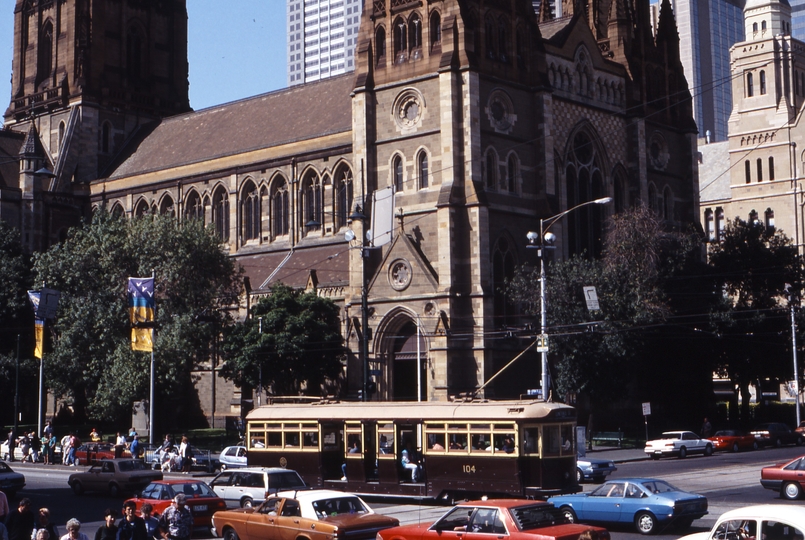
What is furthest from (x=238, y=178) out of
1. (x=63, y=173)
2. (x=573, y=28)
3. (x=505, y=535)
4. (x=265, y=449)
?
(x=505, y=535)

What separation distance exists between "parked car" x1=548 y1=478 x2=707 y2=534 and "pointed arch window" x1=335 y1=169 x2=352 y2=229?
1582 inches

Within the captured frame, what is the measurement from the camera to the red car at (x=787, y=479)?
103 feet

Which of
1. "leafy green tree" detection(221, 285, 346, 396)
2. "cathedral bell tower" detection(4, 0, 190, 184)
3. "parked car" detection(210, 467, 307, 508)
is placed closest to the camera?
"parked car" detection(210, 467, 307, 508)

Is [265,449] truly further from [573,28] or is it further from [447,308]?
[573,28]

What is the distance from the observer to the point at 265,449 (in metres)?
36.5

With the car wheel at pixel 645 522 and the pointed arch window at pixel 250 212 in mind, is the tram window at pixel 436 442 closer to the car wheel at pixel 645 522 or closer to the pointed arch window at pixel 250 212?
the car wheel at pixel 645 522

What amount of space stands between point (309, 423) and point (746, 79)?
84.8 meters

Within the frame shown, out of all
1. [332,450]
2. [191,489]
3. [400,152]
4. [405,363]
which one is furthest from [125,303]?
[191,489]

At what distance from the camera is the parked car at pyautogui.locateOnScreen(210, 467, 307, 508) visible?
28984 millimetres

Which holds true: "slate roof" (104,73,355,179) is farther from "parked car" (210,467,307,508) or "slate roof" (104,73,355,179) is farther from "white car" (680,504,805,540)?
"white car" (680,504,805,540)

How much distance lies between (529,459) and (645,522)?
196 inches

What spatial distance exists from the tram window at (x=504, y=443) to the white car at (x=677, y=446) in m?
22.0

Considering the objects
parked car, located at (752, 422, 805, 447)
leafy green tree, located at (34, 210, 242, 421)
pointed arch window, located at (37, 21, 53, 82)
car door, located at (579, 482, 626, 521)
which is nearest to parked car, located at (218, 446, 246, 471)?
leafy green tree, located at (34, 210, 242, 421)

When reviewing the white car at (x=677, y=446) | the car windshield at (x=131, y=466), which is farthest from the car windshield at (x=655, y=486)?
the white car at (x=677, y=446)
